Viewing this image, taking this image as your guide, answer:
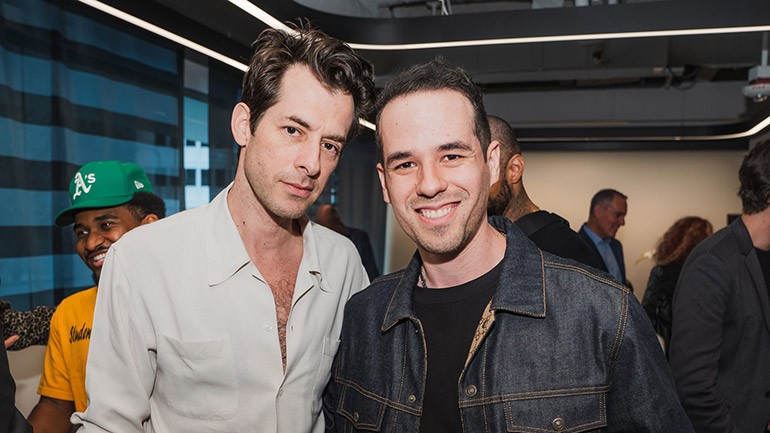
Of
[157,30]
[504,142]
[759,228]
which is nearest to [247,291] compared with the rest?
[504,142]

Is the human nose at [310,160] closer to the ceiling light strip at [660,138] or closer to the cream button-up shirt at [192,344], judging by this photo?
the cream button-up shirt at [192,344]

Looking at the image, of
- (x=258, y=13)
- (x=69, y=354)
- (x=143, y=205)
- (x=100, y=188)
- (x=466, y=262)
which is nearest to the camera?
(x=466, y=262)

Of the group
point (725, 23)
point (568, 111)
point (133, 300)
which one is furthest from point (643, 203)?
point (133, 300)

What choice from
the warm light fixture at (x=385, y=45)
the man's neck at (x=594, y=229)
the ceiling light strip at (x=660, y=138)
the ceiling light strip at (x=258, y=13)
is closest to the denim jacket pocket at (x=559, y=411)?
the warm light fixture at (x=385, y=45)

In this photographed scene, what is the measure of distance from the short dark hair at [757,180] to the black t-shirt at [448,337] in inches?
56.0

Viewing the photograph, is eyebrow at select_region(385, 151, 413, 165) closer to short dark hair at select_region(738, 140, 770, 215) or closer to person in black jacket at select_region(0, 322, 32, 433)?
person in black jacket at select_region(0, 322, 32, 433)

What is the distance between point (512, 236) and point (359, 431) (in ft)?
2.22

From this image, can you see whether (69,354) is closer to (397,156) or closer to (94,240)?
(94,240)

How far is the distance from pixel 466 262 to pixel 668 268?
3.15m

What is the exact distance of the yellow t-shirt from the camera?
6.70 feet

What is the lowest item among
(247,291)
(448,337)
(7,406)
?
(7,406)

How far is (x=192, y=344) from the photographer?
1602mm

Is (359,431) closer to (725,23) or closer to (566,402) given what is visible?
(566,402)

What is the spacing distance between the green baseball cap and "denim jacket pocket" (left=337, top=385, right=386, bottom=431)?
1.16 meters
